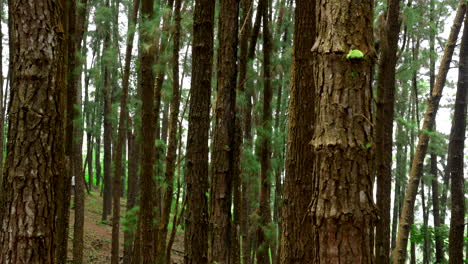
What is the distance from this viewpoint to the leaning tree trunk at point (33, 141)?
11.9ft

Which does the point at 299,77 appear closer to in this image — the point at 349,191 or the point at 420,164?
the point at 349,191

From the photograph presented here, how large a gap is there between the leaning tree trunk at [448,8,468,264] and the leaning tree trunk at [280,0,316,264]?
570 cm

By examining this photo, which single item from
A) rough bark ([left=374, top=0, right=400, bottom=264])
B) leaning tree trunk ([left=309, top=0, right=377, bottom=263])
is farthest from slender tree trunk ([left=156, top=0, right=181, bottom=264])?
leaning tree trunk ([left=309, top=0, right=377, bottom=263])

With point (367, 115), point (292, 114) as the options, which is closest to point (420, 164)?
point (292, 114)

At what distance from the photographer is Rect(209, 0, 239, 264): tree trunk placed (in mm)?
5328

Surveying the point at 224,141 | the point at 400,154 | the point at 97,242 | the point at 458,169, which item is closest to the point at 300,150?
the point at 224,141

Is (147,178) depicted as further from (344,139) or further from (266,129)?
(344,139)

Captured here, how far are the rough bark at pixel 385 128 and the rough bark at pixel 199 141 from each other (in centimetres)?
212

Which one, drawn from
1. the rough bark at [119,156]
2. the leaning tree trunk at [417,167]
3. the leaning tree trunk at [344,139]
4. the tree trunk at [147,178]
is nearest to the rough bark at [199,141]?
the tree trunk at [147,178]

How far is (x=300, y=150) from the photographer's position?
485 centimetres

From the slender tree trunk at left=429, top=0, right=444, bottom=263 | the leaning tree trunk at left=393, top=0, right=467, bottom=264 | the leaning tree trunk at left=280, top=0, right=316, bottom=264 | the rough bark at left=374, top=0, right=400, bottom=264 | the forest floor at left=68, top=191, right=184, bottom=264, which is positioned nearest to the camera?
the leaning tree trunk at left=280, top=0, right=316, bottom=264

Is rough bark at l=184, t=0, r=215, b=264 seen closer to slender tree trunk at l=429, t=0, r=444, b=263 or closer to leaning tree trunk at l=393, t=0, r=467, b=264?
leaning tree trunk at l=393, t=0, r=467, b=264

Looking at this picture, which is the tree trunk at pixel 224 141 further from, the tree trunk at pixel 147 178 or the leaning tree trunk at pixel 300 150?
the tree trunk at pixel 147 178

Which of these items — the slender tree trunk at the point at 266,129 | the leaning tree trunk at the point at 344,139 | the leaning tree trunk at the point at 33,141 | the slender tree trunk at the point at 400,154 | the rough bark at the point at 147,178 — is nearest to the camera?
the leaning tree trunk at the point at 344,139
